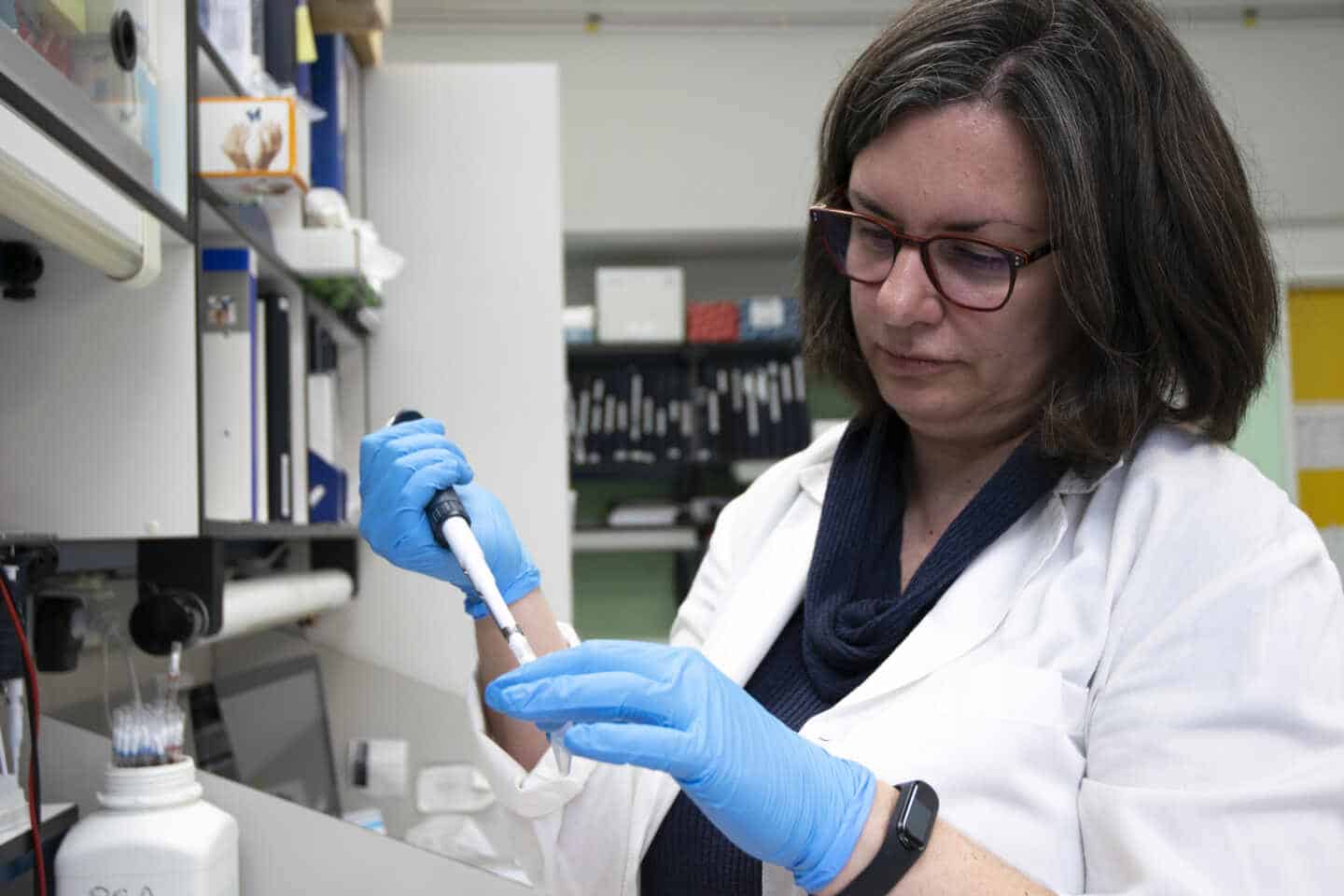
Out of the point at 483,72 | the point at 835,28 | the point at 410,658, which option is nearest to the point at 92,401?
the point at 410,658

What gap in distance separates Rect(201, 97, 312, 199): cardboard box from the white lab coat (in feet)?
1.95

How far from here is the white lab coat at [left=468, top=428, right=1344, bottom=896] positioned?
834 millimetres

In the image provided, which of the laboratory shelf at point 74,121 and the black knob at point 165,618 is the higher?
the laboratory shelf at point 74,121

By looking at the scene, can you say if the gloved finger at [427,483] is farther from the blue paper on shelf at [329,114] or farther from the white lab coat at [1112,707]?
the blue paper on shelf at [329,114]

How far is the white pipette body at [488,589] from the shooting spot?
0.84 meters

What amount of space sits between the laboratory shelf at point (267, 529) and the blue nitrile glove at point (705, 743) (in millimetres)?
541

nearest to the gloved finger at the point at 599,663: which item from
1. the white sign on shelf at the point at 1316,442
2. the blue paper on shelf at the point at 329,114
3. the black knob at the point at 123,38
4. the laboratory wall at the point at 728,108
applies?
the black knob at the point at 123,38

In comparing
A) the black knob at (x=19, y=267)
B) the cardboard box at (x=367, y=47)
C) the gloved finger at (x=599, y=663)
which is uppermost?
the cardboard box at (x=367, y=47)

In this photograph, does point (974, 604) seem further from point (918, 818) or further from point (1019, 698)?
point (918, 818)

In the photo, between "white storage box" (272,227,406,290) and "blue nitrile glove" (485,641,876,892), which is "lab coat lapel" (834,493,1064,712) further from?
"white storage box" (272,227,406,290)

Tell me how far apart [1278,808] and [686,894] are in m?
0.45

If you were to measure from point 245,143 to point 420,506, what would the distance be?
20.8 inches

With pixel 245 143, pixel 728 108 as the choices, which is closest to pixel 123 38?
pixel 245 143

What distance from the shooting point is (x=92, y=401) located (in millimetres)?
1173
